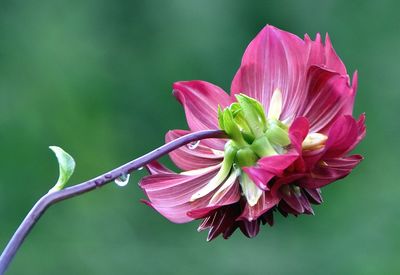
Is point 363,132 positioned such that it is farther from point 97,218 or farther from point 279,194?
point 97,218

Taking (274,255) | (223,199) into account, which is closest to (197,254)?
(274,255)

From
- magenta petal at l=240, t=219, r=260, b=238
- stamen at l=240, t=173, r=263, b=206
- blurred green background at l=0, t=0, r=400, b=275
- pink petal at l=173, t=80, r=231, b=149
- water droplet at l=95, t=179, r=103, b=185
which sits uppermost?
water droplet at l=95, t=179, r=103, b=185

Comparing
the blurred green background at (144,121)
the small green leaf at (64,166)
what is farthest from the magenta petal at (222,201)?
the blurred green background at (144,121)

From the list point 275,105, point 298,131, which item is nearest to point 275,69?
point 275,105

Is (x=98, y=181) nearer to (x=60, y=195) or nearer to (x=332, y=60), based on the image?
(x=60, y=195)

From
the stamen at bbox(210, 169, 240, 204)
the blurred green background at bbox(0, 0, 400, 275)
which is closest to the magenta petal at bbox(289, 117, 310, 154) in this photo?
the stamen at bbox(210, 169, 240, 204)

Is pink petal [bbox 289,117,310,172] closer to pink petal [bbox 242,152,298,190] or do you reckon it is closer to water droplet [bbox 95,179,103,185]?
pink petal [bbox 242,152,298,190]
